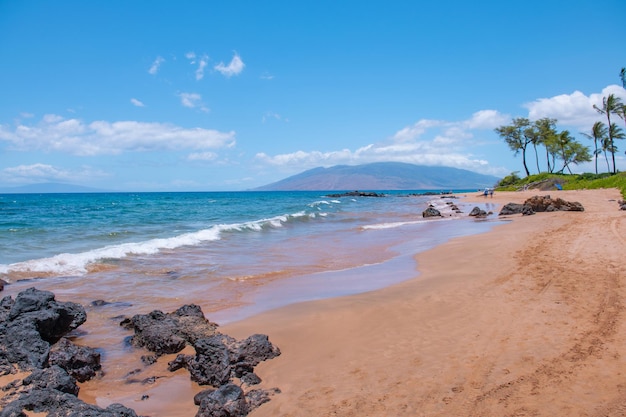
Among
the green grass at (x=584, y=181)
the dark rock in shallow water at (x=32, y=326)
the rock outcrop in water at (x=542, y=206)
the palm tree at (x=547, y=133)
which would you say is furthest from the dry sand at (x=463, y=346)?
the palm tree at (x=547, y=133)

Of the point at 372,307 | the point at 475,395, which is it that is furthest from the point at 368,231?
the point at 475,395

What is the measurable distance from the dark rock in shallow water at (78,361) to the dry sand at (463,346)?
7.29ft

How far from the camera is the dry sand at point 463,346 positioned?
14.0 ft

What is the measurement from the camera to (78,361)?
550 cm

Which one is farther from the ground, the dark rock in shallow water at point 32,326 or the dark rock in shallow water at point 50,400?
the dark rock in shallow water at point 32,326

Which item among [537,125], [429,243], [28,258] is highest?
[537,125]

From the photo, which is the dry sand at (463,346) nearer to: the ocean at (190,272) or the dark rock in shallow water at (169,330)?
the dark rock in shallow water at (169,330)

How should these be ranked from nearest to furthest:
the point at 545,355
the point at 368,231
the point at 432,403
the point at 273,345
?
the point at 432,403
the point at 545,355
the point at 273,345
the point at 368,231

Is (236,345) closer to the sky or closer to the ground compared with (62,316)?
closer to the ground

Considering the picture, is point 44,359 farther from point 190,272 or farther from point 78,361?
point 190,272

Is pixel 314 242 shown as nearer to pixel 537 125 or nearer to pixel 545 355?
pixel 545 355

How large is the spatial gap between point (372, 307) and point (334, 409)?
378 cm

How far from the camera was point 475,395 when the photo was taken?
432 centimetres

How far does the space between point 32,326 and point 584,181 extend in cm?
6208
